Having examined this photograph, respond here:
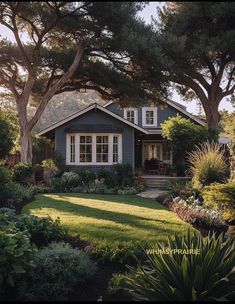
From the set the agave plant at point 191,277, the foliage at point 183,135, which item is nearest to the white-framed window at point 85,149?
the foliage at point 183,135

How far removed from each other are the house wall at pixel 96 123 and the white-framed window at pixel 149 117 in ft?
15.5

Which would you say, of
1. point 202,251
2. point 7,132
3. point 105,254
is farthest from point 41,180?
point 202,251

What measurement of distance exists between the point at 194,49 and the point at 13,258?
19.7m

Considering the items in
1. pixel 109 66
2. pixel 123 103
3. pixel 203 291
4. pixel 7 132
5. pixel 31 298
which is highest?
pixel 109 66

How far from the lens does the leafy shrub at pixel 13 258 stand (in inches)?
171

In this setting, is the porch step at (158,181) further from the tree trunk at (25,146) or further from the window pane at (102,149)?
the tree trunk at (25,146)

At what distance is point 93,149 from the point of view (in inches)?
879

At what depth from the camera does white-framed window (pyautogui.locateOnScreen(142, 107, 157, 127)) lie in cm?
2698

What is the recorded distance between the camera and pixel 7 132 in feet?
51.5

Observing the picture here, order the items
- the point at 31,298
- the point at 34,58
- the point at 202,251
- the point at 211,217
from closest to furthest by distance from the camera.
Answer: the point at 202,251 < the point at 31,298 < the point at 211,217 < the point at 34,58

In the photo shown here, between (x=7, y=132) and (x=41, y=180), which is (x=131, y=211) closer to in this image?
(x=7, y=132)

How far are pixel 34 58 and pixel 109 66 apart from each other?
12.6 ft

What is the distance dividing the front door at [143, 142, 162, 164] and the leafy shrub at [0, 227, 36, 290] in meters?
23.2

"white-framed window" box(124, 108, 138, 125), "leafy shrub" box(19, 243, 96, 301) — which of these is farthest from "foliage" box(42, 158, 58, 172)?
"leafy shrub" box(19, 243, 96, 301)
